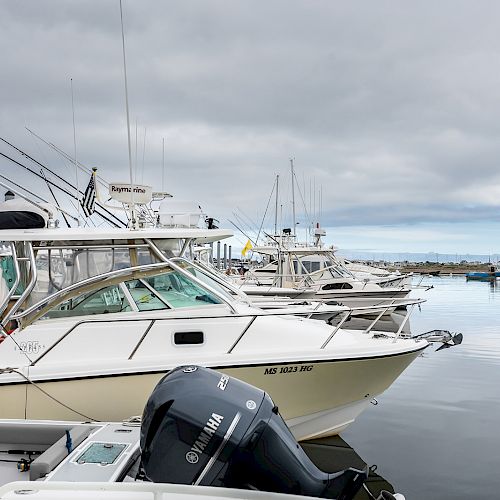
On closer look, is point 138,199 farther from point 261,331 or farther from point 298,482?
point 298,482

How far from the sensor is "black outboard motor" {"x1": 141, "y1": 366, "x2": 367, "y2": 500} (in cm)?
274

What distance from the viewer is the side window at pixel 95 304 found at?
5613mm

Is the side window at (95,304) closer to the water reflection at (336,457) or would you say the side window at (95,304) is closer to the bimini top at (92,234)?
the bimini top at (92,234)

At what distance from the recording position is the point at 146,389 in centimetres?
529

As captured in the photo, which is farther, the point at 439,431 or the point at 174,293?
the point at 439,431

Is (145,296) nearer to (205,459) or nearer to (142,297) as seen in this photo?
(142,297)

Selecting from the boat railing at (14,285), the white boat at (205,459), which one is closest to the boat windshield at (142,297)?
the boat railing at (14,285)

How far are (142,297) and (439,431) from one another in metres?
4.44

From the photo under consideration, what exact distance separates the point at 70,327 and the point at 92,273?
0.62 m

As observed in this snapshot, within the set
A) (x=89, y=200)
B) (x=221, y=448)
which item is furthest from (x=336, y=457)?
(x=89, y=200)

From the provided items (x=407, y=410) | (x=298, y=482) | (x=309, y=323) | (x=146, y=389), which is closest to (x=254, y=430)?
(x=298, y=482)

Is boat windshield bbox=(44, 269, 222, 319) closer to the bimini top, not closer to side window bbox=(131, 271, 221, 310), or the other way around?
side window bbox=(131, 271, 221, 310)

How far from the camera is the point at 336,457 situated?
6.24 m

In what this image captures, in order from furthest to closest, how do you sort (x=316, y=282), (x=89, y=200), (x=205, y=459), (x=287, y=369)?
1. (x=316, y=282)
2. (x=89, y=200)
3. (x=287, y=369)
4. (x=205, y=459)
